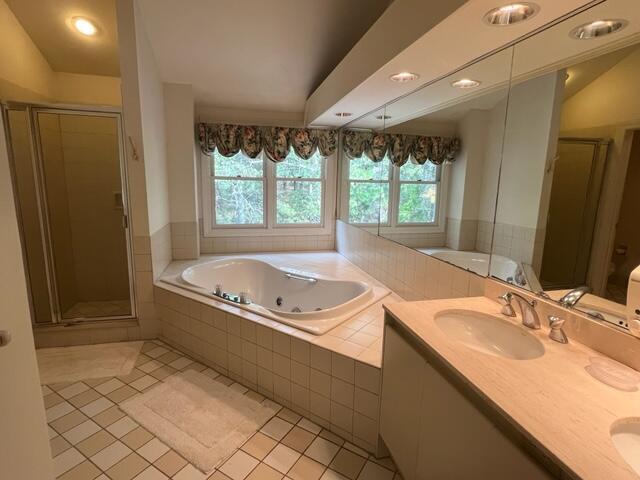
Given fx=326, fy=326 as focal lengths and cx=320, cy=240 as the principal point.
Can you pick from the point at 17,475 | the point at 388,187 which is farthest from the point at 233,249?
the point at 17,475

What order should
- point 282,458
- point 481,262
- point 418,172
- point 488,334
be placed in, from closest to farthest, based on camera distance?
point 488,334
point 282,458
point 481,262
point 418,172

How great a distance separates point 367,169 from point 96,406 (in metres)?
2.86

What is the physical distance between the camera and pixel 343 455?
167 centimetres

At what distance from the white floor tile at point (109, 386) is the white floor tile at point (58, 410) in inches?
6.9

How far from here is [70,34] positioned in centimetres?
269

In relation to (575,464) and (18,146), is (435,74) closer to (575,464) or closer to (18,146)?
(575,464)

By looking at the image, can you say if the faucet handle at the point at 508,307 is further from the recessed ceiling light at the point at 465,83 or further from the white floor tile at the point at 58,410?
the white floor tile at the point at 58,410

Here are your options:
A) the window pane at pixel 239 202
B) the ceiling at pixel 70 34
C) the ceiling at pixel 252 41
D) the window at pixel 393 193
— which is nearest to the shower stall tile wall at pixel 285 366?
the window at pixel 393 193

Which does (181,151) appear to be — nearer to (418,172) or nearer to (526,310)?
(418,172)

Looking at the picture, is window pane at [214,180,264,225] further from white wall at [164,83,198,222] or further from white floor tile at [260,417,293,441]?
white floor tile at [260,417,293,441]

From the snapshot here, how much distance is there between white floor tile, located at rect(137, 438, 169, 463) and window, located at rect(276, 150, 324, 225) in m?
2.65

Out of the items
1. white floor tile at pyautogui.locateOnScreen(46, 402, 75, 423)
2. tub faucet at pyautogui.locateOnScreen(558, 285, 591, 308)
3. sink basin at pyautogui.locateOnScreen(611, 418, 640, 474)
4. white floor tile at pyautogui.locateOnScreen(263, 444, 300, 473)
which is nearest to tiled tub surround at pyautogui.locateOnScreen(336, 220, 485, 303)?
tub faucet at pyautogui.locateOnScreen(558, 285, 591, 308)

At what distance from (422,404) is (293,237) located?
3.03 meters

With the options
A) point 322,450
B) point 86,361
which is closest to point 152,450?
point 322,450
